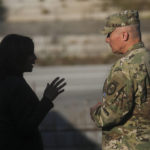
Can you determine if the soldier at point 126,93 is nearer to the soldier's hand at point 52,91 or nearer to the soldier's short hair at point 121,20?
the soldier's short hair at point 121,20

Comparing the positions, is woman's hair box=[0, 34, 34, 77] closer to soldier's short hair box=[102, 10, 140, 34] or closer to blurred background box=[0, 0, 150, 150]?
soldier's short hair box=[102, 10, 140, 34]

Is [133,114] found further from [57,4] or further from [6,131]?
[57,4]

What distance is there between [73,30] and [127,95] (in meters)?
18.5

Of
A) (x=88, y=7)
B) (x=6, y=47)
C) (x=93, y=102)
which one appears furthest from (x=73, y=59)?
(x=6, y=47)

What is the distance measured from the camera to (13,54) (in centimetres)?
304

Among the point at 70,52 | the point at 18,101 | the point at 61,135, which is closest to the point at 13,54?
the point at 18,101

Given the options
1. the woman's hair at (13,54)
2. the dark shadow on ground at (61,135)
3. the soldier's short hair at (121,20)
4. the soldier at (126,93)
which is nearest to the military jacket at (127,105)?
the soldier at (126,93)

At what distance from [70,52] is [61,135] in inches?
528

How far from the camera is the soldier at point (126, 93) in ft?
8.96

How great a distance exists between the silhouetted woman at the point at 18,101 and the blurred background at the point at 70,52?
72.0 inches

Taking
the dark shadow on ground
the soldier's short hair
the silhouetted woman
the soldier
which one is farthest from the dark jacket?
the dark shadow on ground

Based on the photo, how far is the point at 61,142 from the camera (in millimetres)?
4898

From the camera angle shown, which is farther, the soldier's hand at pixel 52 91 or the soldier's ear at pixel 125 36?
the soldier's hand at pixel 52 91

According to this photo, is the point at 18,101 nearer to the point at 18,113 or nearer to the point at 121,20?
the point at 18,113
